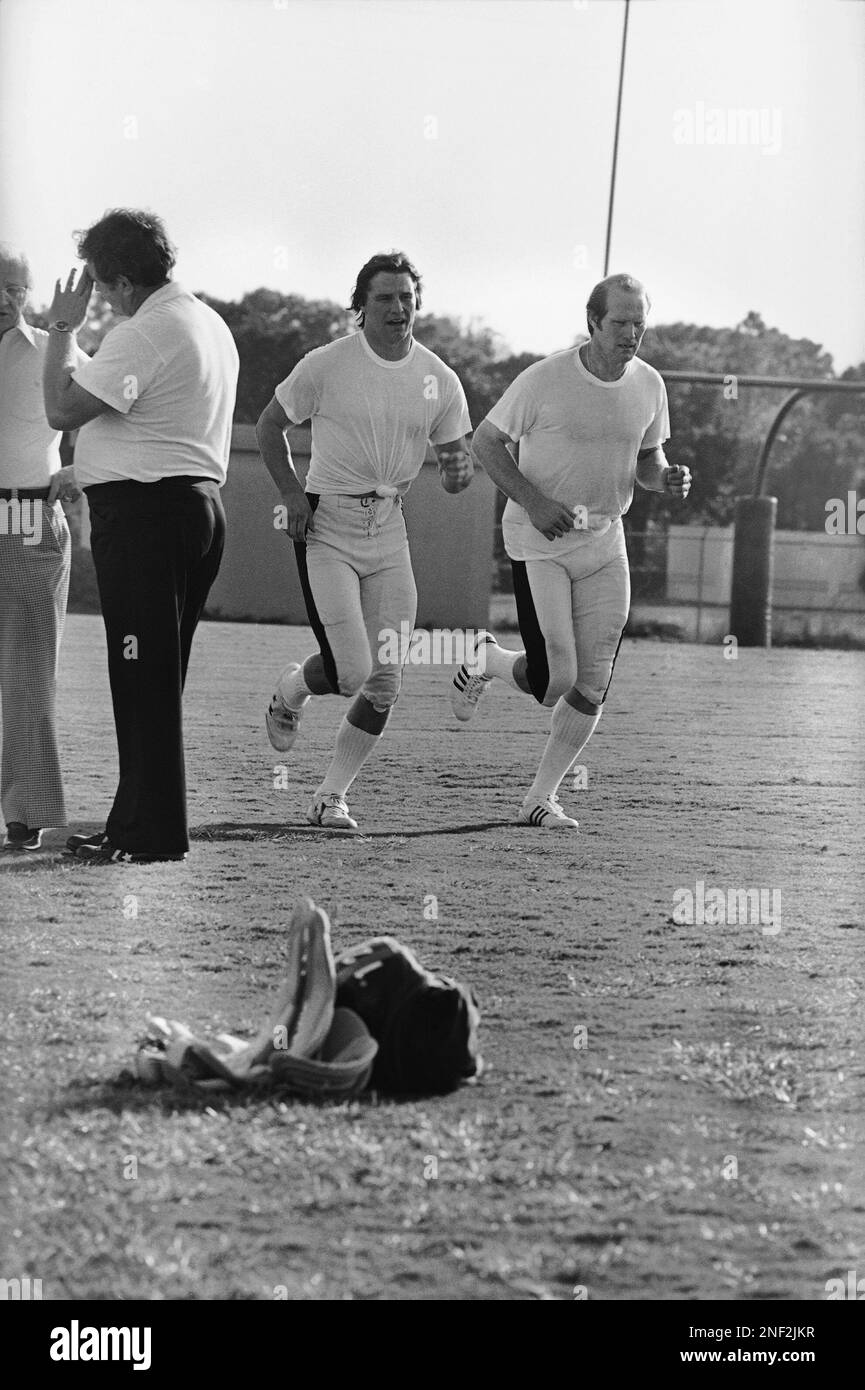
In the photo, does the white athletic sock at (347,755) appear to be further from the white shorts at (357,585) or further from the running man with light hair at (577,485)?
the running man with light hair at (577,485)

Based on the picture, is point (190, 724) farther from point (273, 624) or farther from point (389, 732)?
point (273, 624)

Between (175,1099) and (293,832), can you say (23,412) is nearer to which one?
(293,832)

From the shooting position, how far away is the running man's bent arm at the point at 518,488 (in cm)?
687

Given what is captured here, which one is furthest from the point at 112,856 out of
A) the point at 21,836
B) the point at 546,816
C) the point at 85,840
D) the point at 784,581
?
the point at 784,581

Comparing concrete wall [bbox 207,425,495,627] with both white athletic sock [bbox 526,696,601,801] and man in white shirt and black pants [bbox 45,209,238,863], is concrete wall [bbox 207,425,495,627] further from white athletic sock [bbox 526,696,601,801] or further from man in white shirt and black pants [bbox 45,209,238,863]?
man in white shirt and black pants [bbox 45,209,238,863]

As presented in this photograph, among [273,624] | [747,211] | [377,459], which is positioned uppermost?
[747,211]

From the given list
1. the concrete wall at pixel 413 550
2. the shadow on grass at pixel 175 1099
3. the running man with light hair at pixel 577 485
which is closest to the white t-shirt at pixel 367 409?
the running man with light hair at pixel 577 485

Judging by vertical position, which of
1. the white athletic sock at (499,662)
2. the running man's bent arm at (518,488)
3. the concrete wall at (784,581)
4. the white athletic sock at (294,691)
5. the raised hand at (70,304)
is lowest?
the concrete wall at (784,581)

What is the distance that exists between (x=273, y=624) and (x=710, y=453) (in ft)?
58.5

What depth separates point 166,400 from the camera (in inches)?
240

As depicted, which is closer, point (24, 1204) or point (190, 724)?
point (24, 1204)

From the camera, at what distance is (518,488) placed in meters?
6.89

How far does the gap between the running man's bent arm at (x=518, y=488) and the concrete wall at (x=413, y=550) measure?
19300 millimetres

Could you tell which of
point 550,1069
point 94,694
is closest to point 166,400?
point 550,1069
